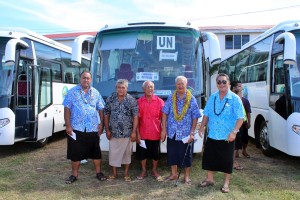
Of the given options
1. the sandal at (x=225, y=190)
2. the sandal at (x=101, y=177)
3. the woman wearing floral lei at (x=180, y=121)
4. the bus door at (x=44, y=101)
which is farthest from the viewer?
the bus door at (x=44, y=101)

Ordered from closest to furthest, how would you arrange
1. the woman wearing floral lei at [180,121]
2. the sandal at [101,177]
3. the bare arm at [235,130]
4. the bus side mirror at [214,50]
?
1. the bare arm at [235,130]
2. the woman wearing floral lei at [180,121]
3. the sandal at [101,177]
4. the bus side mirror at [214,50]

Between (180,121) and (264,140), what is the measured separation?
3.65 metres

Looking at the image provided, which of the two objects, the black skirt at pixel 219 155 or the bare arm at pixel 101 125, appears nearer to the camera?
the black skirt at pixel 219 155

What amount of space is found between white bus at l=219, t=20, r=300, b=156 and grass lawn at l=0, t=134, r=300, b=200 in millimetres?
651

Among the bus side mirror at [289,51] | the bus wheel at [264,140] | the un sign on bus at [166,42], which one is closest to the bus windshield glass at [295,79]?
the bus side mirror at [289,51]

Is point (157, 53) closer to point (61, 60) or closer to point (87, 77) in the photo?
point (87, 77)

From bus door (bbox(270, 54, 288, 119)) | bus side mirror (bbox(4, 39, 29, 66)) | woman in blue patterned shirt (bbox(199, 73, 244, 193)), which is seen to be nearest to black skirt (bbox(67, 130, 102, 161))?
woman in blue patterned shirt (bbox(199, 73, 244, 193))

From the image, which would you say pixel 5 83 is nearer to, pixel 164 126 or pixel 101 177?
pixel 101 177

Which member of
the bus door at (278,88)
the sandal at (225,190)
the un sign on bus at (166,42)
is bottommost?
the sandal at (225,190)

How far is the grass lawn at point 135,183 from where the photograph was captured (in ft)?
17.3

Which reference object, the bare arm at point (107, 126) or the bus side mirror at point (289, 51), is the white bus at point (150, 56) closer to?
the bare arm at point (107, 126)

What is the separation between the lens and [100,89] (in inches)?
263

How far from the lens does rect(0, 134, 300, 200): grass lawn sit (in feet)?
17.3

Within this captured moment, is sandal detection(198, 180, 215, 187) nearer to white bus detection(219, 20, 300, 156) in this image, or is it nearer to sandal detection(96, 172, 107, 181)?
sandal detection(96, 172, 107, 181)
